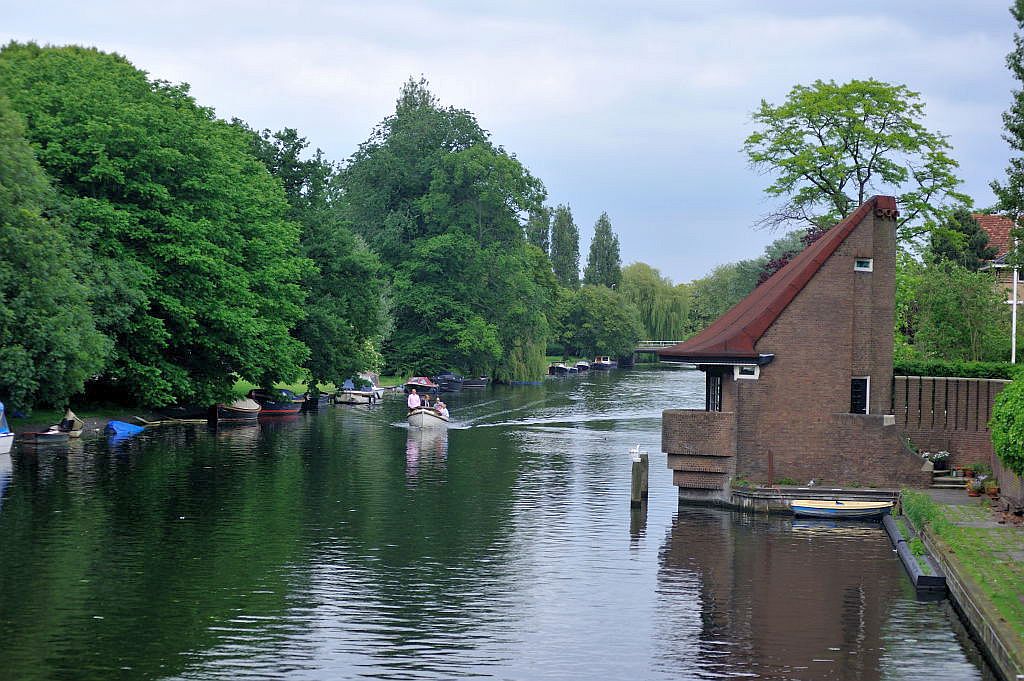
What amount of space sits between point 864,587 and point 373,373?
78056 mm

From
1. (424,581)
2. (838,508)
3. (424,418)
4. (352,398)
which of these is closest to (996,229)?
(424,418)

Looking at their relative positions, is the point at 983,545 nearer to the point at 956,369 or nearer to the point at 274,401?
the point at 956,369

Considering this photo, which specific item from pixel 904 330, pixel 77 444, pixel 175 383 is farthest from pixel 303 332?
pixel 904 330

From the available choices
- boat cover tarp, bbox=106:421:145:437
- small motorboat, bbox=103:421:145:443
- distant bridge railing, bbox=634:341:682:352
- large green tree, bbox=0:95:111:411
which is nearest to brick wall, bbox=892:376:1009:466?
large green tree, bbox=0:95:111:411

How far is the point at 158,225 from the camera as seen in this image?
60.9 metres

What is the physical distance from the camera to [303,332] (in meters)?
76.0

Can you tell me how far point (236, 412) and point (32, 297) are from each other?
1877cm

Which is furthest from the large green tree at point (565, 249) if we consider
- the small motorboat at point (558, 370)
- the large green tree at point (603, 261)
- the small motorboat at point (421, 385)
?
the small motorboat at point (421, 385)

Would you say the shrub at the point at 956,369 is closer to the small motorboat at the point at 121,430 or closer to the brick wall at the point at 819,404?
the brick wall at the point at 819,404

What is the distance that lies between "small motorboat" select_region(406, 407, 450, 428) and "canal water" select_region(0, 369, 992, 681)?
19006 mm

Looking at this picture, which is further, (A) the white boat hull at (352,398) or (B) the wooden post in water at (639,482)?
(A) the white boat hull at (352,398)

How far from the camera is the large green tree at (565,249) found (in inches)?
7313

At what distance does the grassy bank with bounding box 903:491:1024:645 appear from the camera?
836 inches

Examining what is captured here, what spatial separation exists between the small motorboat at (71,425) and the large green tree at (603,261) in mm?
137424
